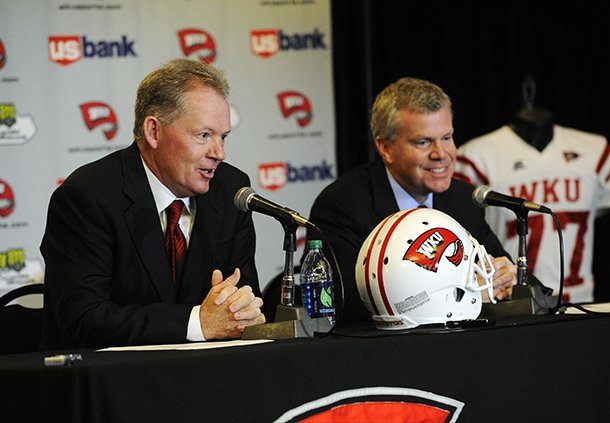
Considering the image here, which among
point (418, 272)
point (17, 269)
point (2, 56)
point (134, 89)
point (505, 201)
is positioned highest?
point (2, 56)

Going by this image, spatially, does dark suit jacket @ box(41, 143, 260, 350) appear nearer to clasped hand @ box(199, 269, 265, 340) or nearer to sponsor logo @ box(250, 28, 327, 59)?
clasped hand @ box(199, 269, 265, 340)

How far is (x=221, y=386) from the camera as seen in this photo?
239cm

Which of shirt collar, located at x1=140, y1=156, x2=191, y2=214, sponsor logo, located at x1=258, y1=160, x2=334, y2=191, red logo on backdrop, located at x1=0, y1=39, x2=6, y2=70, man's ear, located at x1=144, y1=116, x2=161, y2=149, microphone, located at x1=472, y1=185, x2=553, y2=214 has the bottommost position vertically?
sponsor logo, located at x1=258, y1=160, x2=334, y2=191

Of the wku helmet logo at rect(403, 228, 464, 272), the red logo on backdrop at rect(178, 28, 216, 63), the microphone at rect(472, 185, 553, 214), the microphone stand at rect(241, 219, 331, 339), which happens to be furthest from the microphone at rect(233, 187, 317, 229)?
the red logo on backdrop at rect(178, 28, 216, 63)

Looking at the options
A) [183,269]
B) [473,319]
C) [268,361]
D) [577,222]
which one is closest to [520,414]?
[473,319]

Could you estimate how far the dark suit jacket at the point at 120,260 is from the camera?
2.93m

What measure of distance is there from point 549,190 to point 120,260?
2.88 m

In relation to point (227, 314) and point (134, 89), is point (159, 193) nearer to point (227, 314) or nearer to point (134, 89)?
point (227, 314)

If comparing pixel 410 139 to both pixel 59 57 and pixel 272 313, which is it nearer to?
pixel 272 313

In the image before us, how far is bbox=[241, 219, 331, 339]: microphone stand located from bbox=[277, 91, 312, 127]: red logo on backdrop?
9.98 ft

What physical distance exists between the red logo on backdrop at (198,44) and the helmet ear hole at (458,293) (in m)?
2.91

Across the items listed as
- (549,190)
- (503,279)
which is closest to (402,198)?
(503,279)

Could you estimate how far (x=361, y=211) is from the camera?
384cm

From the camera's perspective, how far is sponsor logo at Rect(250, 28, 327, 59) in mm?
5789
